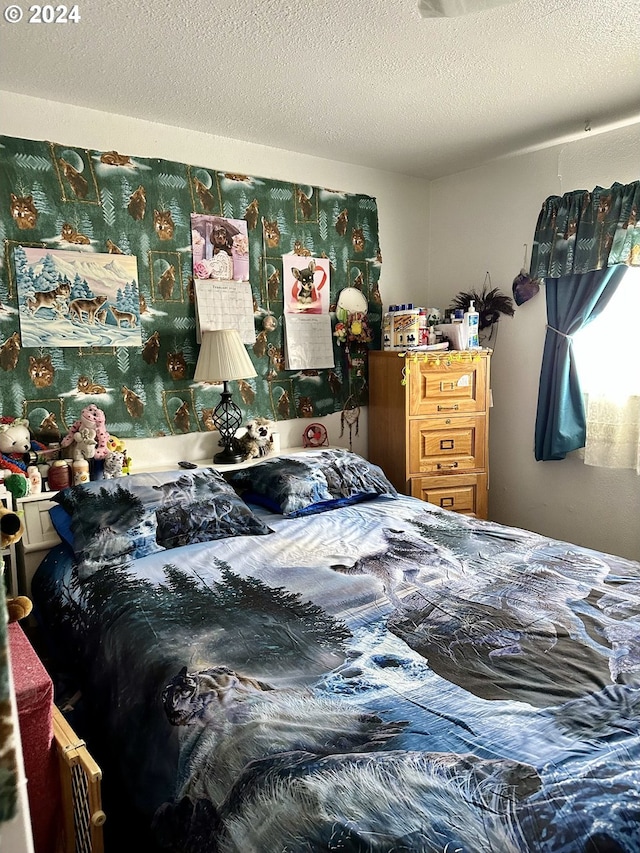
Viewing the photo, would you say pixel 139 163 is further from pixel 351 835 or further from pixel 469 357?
pixel 351 835

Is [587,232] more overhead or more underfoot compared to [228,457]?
more overhead

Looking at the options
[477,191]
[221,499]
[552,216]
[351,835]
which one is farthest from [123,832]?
[477,191]

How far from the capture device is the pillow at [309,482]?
2.80 meters

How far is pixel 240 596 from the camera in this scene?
1.97 meters

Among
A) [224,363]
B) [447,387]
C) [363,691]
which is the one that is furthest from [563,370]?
[363,691]

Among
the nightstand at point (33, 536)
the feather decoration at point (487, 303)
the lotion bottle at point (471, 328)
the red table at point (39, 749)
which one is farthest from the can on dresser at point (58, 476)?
the feather decoration at point (487, 303)

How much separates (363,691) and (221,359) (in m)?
1.88

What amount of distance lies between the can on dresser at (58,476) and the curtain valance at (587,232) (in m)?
2.70

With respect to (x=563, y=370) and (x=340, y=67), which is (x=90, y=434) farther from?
(x=563, y=370)

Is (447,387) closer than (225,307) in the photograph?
No

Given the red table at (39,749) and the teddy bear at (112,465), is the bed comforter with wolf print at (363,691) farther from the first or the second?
the teddy bear at (112,465)

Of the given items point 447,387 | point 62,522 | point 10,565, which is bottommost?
point 10,565

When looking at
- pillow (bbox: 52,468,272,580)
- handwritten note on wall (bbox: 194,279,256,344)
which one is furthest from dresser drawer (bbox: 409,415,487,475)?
pillow (bbox: 52,468,272,580)

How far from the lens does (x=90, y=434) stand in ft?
8.73
